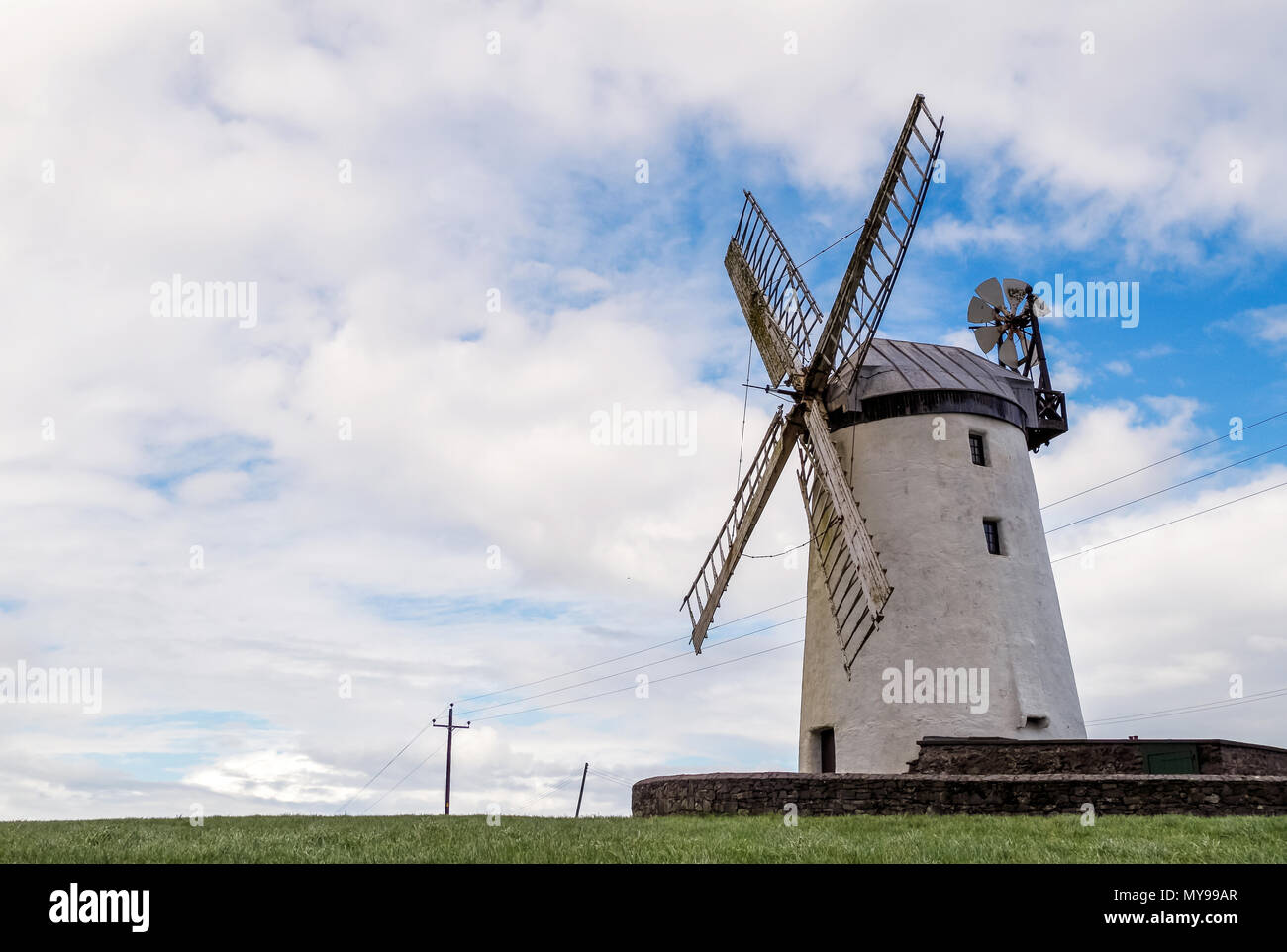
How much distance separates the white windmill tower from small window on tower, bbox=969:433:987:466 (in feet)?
0.20

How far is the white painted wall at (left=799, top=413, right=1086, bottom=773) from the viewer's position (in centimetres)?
2047

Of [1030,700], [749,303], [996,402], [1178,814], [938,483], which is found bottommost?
[1178,814]

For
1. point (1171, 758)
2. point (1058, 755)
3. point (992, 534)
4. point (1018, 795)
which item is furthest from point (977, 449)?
point (1018, 795)

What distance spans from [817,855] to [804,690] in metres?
13.3

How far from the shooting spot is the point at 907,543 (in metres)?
21.6

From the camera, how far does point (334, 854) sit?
1034cm

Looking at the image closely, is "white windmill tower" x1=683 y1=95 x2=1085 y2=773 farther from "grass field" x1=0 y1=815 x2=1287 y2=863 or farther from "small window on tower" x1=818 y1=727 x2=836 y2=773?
"grass field" x1=0 y1=815 x2=1287 y2=863

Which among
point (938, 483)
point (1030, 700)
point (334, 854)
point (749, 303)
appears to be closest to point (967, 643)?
point (1030, 700)

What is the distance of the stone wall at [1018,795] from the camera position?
1609 cm

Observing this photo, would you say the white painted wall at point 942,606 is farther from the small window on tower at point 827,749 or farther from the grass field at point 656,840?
the grass field at point 656,840

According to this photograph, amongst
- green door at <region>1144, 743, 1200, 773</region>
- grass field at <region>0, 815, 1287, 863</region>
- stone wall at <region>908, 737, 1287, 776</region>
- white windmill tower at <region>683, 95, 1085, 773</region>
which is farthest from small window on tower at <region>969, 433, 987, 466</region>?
grass field at <region>0, 815, 1287, 863</region>

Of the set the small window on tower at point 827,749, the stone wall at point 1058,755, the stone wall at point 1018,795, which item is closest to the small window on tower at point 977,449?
the stone wall at point 1058,755
